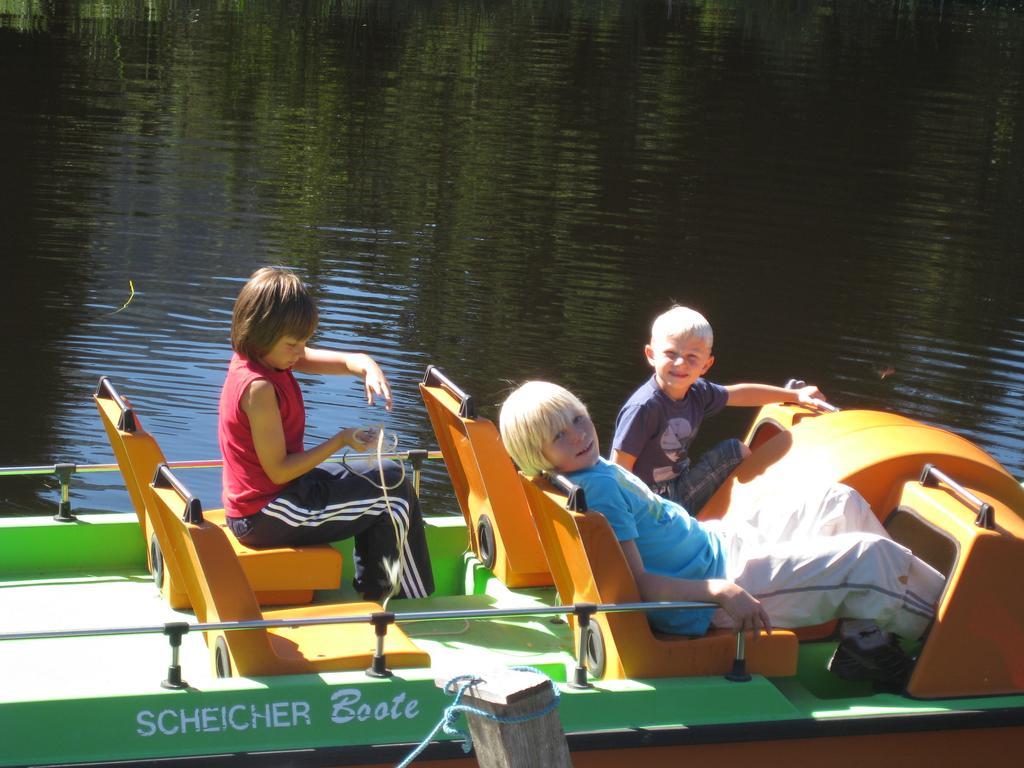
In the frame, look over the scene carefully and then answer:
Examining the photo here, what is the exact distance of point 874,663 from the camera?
4.30 meters

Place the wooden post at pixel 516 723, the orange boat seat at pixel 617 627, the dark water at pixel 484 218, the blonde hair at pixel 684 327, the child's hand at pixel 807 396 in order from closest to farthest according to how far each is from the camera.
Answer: the wooden post at pixel 516 723 < the orange boat seat at pixel 617 627 < the blonde hair at pixel 684 327 < the child's hand at pixel 807 396 < the dark water at pixel 484 218

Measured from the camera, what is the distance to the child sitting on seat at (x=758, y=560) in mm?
4016

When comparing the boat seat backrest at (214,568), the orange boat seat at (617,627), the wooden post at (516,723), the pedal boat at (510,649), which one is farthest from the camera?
the orange boat seat at (617,627)

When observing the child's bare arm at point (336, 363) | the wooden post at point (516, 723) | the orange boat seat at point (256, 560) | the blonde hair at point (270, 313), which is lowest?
the orange boat seat at point (256, 560)

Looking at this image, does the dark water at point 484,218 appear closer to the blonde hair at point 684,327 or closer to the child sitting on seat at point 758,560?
the blonde hair at point 684,327

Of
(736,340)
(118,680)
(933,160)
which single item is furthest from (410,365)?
(933,160)

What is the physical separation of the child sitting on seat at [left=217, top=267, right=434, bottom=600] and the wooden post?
5.65 feet

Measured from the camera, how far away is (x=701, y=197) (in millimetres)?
16047

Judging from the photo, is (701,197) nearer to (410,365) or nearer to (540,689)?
(410,365)

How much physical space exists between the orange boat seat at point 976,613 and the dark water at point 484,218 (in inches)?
153

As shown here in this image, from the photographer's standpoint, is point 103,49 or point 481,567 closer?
point 481,567

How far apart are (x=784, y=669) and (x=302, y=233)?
9.65 m

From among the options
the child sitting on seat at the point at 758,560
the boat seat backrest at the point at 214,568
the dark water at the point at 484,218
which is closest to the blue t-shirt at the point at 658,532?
the child sitting on seat at the point at 758,560

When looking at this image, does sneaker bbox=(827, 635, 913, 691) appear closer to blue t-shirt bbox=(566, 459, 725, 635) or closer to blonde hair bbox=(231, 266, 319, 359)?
blue t-shirt bbox=(566, 459, 725, 635)
